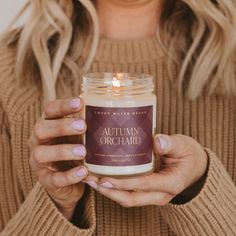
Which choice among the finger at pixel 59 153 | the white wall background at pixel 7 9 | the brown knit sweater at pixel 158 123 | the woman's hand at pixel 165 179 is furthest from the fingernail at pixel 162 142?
the white wall background at pixel 7 9

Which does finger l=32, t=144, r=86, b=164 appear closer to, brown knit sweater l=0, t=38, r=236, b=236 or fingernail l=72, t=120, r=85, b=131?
fingernail l=72, t=120, r=85, b=131

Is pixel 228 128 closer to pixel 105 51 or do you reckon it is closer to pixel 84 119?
pixel 105 51

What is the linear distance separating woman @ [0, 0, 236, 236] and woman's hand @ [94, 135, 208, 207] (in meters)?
0.08

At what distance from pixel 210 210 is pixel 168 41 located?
1.27ft

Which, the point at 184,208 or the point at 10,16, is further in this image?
the point at 10,16

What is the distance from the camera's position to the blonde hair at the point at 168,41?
1.10 metres

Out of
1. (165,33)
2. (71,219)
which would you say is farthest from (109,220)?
(165,33)

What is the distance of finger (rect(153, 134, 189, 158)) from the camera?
0.80 metres

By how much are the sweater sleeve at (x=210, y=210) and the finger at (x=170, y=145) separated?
8 centimetres

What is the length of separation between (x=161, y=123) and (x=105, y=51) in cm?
19

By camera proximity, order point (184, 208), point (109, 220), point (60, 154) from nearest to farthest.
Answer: point (60, 154), point (184, 208), point (109, 220)

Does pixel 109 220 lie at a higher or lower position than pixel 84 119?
lower

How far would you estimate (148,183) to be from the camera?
0.81 m

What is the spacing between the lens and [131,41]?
1.14 m
